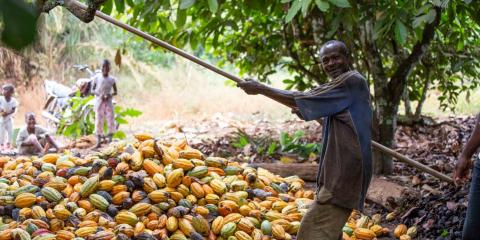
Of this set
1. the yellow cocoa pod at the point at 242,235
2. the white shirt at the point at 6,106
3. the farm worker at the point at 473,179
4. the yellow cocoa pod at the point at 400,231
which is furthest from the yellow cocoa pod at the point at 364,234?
the white shirt at the point at 6,106

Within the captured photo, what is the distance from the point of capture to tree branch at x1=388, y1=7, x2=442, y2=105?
4.43 meters

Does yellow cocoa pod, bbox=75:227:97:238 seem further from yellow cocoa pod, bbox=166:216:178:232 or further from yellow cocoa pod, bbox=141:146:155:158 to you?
yellow cocoa pod, bbox=141:146:155:158

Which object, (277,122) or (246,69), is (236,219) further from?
(277,122)

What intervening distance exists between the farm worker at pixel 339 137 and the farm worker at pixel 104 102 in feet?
16.4

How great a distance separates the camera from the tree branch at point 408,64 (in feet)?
14.5

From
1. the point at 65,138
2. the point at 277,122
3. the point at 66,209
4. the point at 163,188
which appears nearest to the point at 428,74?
the point at 277,122

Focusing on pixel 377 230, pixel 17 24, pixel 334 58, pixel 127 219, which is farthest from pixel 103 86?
pixel 17 24

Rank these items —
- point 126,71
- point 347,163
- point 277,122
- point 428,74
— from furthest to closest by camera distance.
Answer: point 126,71, point 277,122, point 428,74, point 347,163

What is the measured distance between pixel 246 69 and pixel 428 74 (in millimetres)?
2131

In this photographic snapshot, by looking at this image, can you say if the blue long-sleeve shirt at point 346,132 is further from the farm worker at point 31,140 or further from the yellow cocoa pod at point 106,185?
the farm worker at point 31,140

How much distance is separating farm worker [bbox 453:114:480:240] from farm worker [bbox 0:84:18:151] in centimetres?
588

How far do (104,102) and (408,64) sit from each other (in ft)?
13.6

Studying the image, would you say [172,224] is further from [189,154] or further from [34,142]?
[34,142]

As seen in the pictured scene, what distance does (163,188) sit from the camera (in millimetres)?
3473
